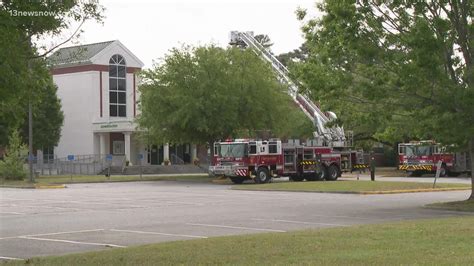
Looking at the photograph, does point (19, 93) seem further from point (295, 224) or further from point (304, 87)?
point (304, 87)

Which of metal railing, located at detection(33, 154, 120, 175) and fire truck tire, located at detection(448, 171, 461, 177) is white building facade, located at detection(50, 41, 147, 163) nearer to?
metal railing, located at detection(33, 154, 120, 175)

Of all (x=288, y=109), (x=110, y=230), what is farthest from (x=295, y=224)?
(x=288, y=109)

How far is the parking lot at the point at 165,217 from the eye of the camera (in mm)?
15047

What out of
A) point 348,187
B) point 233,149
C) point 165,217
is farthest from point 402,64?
point 233,149

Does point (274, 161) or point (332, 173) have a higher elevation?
point (274, 161)

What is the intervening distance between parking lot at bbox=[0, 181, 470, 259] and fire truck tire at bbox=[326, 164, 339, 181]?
1622 cm

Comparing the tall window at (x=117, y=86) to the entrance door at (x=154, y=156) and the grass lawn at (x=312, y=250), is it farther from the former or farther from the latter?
the grass lawn at (x=312, y=250)

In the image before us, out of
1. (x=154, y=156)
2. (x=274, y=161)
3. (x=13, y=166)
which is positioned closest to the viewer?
(x=274, y=161)

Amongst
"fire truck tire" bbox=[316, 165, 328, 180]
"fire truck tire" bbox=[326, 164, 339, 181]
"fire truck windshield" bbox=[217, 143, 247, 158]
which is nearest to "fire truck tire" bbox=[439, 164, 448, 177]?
"fire truck tire" bbox=[326, 164, 339, 181]

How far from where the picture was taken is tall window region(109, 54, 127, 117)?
2820 inches

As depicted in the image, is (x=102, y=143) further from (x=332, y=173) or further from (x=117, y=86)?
(x=332, y=173)

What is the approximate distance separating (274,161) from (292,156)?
1.64 metres

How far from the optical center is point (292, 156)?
4534 cm

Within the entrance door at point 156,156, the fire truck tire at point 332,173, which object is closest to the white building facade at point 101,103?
the entrance door at point 156,156
